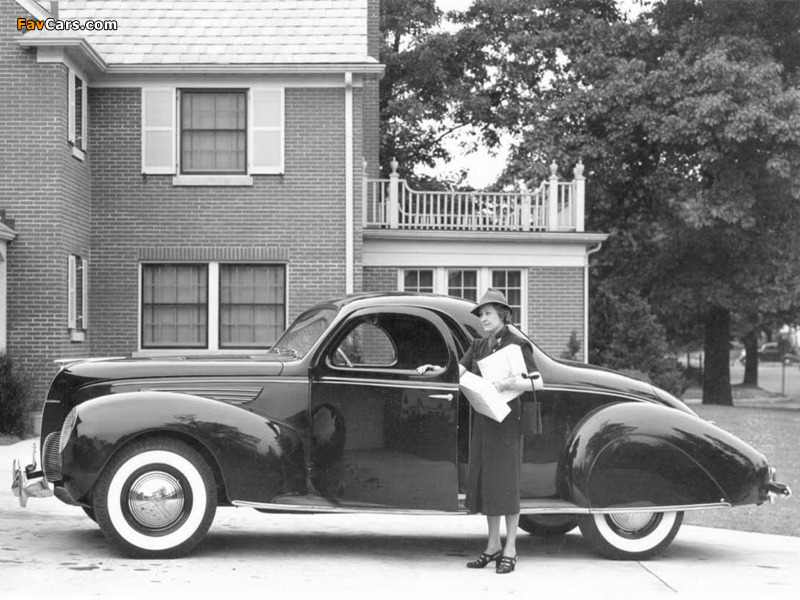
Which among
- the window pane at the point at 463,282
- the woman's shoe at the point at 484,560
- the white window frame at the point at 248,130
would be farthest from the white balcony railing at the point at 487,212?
the woman's shoe at the point at 484,560

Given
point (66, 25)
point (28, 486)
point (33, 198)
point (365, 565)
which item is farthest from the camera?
point (66, 25)

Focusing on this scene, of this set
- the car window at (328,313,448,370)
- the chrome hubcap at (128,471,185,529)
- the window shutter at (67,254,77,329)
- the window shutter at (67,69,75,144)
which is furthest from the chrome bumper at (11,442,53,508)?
the window shutter at (67,69,75,144)

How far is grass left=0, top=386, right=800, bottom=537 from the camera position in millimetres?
10938

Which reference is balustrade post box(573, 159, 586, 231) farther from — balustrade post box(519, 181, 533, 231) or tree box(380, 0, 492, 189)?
tree box(380, 0, 492, 189)

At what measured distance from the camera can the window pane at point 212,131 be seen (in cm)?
2111

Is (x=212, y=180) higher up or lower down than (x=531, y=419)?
higher up

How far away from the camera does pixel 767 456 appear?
17.2 m

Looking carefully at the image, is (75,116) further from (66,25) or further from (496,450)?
(496,450)

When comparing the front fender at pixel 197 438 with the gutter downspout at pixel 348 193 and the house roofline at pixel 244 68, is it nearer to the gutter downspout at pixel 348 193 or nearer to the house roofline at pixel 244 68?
the gutter downspout at pixel 348 193

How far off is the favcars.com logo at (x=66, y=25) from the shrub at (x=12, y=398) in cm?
541

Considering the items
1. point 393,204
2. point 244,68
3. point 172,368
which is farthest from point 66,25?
point 172,368

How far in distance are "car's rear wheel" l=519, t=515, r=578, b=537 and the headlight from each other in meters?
3.49

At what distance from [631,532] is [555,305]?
46.8 ft

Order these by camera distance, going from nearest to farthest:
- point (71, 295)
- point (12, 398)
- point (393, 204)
Result: point (12, 398) < point (71, 295) < point (393, 204)
